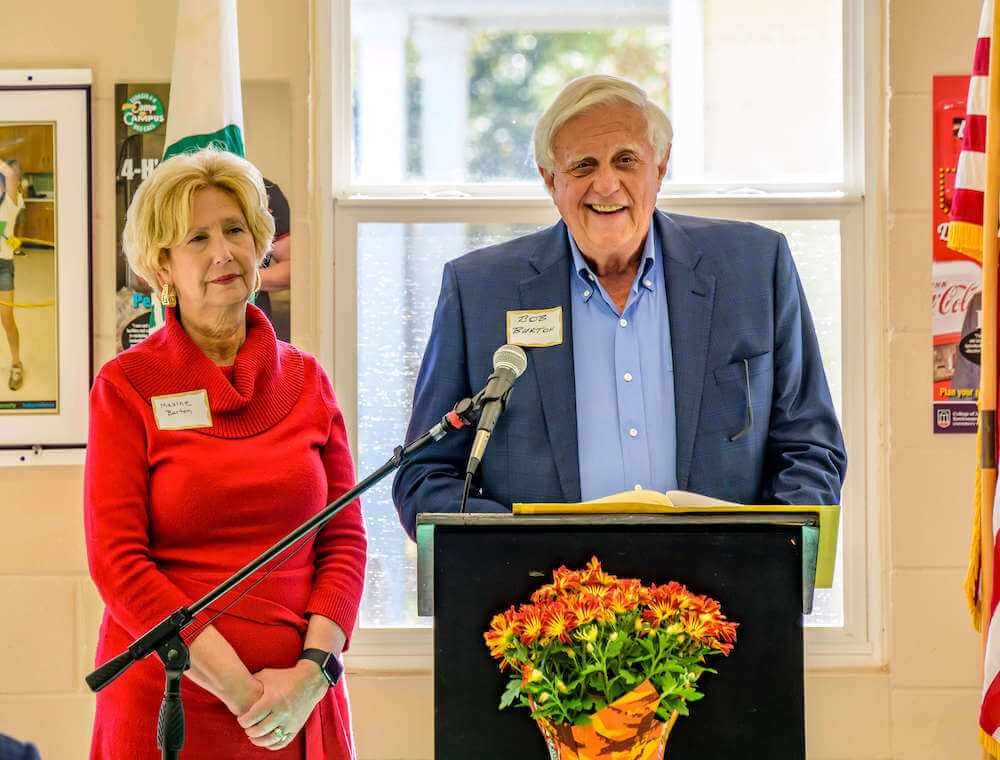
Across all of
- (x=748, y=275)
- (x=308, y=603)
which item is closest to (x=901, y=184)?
(x=748, y=275)

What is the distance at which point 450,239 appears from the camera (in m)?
2.96

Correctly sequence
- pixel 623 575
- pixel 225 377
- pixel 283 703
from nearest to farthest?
pixel 623 575, pixel 283 703, pixel 225 377

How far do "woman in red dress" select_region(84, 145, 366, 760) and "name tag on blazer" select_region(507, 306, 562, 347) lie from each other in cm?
42

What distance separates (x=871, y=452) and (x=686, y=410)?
1.01 m

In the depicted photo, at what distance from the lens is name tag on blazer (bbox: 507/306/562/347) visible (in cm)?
217

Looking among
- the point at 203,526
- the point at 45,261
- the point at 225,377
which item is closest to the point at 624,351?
the point at 225,377

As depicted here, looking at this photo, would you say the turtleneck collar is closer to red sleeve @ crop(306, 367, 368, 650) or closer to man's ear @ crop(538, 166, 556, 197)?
red sleeve @ crop(306, 367, 368, 650)

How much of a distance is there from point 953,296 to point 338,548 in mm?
1867

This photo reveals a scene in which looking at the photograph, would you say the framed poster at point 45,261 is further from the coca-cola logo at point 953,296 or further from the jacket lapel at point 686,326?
the coca-cola logo at point 953,296

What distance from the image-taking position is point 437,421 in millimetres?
2156

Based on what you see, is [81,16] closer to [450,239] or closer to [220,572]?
[450,239]

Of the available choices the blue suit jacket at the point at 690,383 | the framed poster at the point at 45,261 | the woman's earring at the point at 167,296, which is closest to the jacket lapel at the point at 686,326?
the blue suit jacket at the point at 690,383

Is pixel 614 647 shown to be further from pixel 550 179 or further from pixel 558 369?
pixel 550 179

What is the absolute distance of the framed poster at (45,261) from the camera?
2865 mm
